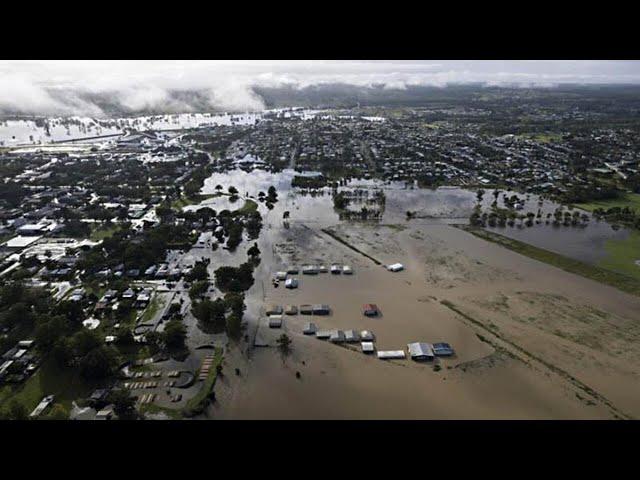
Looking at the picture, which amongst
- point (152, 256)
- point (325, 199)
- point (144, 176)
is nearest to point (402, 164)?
point (325, 199)

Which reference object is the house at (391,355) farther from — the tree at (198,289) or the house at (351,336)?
the tree at (198,289)

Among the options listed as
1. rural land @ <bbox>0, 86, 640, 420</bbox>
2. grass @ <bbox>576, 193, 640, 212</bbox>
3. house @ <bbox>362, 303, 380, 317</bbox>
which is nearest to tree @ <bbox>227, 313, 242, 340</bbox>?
rural land @ <bbox>0, 86, 640, 420</bbox>

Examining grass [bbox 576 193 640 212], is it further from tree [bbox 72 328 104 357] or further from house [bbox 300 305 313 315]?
tree [bbox 72 328 104 357]

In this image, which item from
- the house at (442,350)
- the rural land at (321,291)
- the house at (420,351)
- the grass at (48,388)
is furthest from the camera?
the house at (442,350)

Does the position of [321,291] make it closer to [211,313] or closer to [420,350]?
[211,313]

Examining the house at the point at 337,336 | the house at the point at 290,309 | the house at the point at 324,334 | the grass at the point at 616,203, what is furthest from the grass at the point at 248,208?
the grass at the point at 616,203

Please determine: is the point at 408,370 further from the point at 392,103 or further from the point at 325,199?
the point at 392,103

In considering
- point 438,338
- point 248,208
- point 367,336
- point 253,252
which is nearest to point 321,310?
point 367,336
